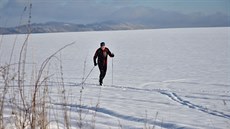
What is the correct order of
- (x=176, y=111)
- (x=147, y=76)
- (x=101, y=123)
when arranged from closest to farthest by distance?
(x=101, y=123)
(x=176, y=111)
(x=147, y=76)

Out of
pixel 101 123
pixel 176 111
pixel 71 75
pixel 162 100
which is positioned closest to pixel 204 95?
pixel 162 100

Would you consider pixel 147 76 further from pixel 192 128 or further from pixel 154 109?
pixel 192 128

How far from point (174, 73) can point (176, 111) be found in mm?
7980

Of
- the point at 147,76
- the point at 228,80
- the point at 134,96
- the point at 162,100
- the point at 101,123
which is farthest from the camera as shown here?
the point at 147,76

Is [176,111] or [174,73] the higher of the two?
[174,73]

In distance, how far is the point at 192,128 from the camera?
5.77m

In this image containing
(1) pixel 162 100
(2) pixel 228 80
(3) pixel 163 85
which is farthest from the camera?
(2) pixel 228 80

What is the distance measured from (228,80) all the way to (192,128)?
24.4 feet

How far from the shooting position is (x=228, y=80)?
12.6 meters

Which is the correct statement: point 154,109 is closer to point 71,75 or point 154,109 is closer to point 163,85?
point 163,85

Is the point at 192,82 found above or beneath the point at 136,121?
above

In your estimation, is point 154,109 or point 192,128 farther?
point 154,109

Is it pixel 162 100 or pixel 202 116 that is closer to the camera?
pixel 202 116

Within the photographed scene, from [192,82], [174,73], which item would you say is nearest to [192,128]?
[192,82]
